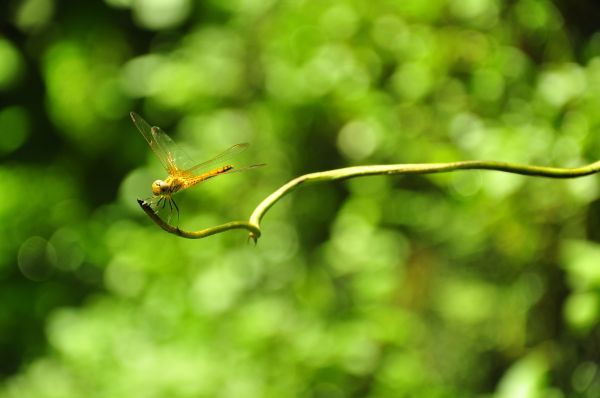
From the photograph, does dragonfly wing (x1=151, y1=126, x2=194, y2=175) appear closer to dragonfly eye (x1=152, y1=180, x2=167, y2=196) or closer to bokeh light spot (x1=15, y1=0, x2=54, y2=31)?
dragonfly eye (x1=152, y1=180, x2=167, y2=196)

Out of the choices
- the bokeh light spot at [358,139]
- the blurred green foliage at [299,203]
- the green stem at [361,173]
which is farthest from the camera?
the bokeh light spot at [358,139]

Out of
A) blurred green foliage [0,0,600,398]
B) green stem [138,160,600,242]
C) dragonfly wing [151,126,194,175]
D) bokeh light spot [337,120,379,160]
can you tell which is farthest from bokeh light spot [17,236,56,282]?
green stem [138,160,600,242]

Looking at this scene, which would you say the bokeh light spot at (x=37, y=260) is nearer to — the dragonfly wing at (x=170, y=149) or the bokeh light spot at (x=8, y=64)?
the bokeh light spot at (x=8, y=64)

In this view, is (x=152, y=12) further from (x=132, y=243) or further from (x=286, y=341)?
(x=286, y=341)

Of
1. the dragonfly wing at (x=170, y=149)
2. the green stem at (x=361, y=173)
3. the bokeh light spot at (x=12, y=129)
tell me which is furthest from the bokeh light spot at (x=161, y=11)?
the green stem at (x=361, y=173)

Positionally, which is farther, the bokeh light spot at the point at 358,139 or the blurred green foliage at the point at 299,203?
the bokeh light spot at the point at 358,139

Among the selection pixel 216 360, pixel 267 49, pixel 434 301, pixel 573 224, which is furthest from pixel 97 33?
pixel 573 224

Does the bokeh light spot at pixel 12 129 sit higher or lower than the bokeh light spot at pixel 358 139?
lower

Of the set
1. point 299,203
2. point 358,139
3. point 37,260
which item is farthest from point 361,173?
point 37,260
